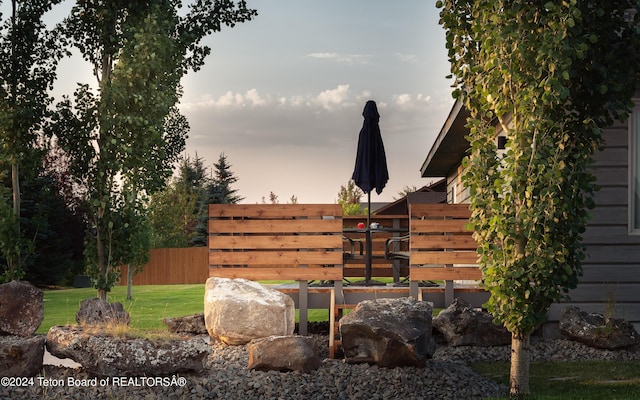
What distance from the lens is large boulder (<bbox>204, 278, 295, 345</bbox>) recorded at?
25.6 feet

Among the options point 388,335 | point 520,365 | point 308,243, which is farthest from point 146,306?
point 520,365

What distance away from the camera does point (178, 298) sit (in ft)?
50.9

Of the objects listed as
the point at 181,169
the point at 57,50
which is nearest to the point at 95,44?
the point at 57,50

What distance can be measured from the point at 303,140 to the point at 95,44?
5.79 meters

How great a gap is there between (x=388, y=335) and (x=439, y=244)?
2039mm

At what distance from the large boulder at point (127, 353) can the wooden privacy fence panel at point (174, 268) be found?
52.9 ft

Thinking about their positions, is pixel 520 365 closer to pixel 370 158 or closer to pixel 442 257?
pixel 442 257

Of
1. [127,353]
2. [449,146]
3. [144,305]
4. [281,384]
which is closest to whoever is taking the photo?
[127,353]

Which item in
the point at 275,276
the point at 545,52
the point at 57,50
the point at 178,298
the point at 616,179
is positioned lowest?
the point at 178,298

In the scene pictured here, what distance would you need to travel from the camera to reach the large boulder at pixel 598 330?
789cm

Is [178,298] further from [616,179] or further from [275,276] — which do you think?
[616,179]

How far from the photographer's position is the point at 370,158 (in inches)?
397

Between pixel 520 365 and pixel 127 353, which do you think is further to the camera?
pixel 127 353

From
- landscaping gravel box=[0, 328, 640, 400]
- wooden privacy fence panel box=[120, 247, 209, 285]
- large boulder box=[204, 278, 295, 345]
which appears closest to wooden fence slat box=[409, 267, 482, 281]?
landscaping gravel box=[0, 328, 640, 400]
